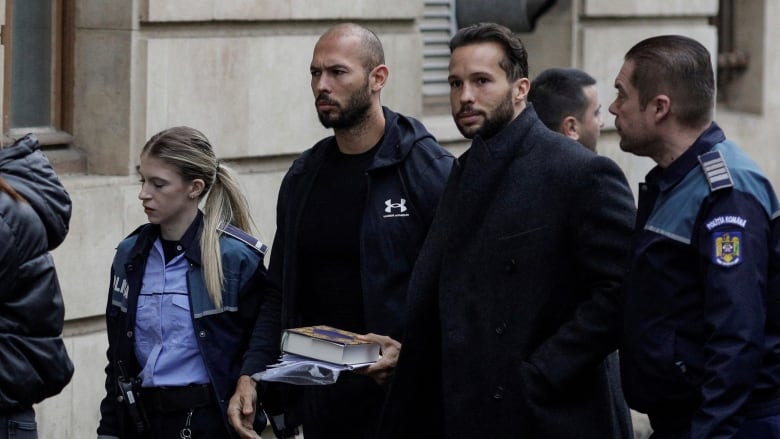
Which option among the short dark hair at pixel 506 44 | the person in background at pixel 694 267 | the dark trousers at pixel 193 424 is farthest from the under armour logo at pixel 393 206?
the person in background at pixel 694 267

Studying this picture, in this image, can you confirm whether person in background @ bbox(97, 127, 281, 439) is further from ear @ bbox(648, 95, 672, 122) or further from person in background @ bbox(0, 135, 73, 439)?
ear @ bbox(648, 95, 672, 122)

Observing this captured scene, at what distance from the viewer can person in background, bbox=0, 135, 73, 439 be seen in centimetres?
520

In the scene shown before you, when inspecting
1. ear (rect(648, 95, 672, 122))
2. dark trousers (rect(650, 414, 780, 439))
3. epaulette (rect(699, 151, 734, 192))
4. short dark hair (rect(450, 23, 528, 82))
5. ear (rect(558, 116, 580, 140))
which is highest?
short dark hair (rect(450, 23, 528, 82))

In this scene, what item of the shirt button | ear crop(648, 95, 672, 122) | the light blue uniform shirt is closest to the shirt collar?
ear crop(648, 95, 672, 122)

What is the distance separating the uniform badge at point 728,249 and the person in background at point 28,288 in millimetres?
2217

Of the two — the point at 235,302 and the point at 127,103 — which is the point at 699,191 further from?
the point at 127,103

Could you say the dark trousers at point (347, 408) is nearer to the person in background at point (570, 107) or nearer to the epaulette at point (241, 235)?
the epaulette at point (241, 235)

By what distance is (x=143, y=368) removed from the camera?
221 inches

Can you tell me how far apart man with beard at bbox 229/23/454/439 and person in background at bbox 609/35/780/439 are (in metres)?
1.07

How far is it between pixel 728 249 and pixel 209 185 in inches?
86.0

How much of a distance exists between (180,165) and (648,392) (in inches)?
79.0

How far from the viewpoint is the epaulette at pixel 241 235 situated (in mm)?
5770

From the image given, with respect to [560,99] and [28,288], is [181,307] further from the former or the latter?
[560,99]

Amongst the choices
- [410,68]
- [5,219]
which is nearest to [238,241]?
[5,219]
